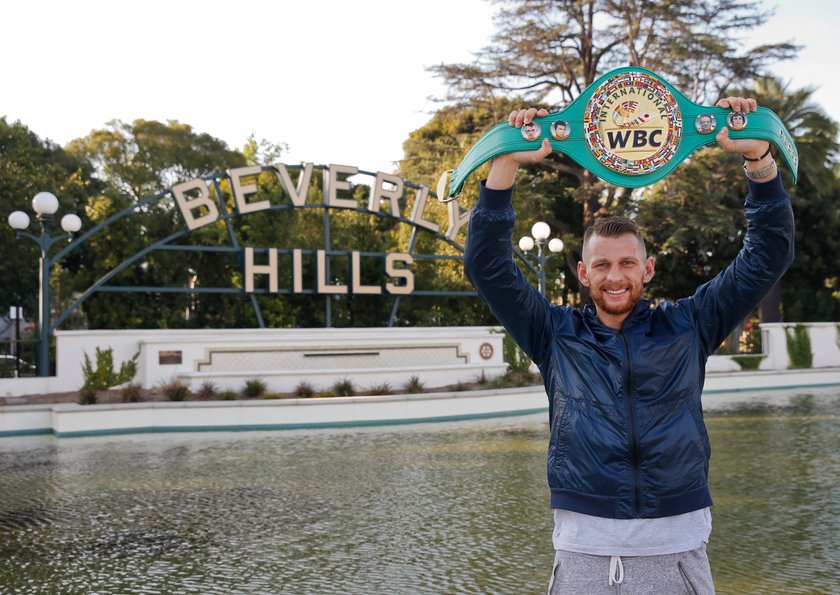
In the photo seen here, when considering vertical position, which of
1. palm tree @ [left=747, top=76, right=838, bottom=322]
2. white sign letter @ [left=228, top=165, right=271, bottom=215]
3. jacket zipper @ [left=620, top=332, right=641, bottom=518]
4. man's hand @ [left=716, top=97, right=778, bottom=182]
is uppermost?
palm tree @ [left=747, top=76, right=838, bottom=322]

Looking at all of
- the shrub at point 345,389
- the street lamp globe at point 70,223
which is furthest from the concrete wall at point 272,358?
the street lamp globe at point 70,223

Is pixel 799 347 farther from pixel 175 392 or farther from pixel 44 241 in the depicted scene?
pixel 44 241

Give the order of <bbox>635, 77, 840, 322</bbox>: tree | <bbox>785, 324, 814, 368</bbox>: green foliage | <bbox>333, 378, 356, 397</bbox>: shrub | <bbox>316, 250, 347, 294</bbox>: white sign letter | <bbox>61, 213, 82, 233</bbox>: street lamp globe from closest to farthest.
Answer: <bbox>333, 378, 356, 397</bbox>: shrub
<bbox>61, 213, 82, 233</bbox>: street lamp globe
<bbox>316, 250, 347, 294</bbox>: white sign letter
<bbox>785, 324, 814, 368</bbox>: green foliage
<bbox>635, 77, 840, 322</bbox>: tree

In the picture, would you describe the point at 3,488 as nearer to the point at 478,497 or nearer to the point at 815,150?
the point at 478,497

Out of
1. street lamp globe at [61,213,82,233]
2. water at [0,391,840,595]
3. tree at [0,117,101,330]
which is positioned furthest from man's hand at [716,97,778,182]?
tree at [0,117,101,330]

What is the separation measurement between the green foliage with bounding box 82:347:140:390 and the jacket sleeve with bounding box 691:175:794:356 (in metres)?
16.9

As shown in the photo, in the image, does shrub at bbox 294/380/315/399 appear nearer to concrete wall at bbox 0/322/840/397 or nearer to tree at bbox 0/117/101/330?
concrete wall at bbox 0/322/840/397

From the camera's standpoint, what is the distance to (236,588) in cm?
509

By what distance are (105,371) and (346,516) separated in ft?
40.5

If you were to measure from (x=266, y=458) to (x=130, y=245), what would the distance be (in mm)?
12469

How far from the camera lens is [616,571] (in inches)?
91.4

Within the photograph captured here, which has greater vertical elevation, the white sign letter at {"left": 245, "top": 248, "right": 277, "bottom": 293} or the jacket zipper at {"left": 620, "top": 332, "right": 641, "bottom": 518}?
the white sign letter at {"left": 245, "top": 248, "right": 277, "bottom": 293}

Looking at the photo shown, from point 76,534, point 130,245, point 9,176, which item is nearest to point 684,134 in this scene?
point 76,534

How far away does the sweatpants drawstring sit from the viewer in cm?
230
